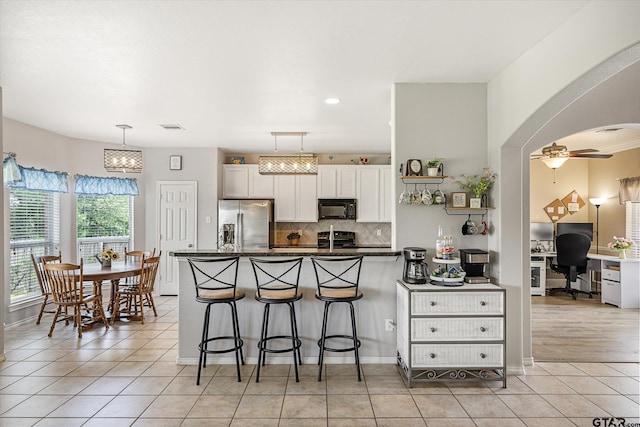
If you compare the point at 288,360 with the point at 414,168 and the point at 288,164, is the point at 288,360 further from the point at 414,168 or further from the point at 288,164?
the point at 288,164

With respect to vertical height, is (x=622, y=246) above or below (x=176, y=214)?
below

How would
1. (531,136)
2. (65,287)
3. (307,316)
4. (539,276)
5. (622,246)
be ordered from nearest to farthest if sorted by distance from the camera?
(531,136) → (307,316) → (65,287) → (622,246) → (539,276)

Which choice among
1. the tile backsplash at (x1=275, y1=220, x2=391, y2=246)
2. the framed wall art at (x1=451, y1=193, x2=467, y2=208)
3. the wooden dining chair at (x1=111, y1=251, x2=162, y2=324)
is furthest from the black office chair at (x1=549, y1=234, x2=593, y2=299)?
the wooden dining chair at (x1=111, y1=251, x2=162, y2=324)

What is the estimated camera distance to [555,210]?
299 inches

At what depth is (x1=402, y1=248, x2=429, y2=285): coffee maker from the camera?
3416 millimetres

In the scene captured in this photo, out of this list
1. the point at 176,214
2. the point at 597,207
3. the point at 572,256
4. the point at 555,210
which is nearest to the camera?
the point at 572,256

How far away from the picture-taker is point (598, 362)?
150 inches

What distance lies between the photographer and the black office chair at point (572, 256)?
263 inches

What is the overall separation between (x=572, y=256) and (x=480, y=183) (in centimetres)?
436

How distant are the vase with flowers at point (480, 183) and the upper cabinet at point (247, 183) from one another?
4054 mm

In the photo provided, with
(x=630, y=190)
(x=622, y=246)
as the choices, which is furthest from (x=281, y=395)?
(x=630, y=190)

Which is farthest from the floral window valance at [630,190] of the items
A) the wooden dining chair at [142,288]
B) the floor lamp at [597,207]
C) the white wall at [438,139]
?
the wooden dining chair at [142,288]

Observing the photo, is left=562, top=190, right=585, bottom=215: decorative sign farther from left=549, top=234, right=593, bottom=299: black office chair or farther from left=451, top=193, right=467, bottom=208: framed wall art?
left=451, top=193, right=467, bottom=208: framed wall art

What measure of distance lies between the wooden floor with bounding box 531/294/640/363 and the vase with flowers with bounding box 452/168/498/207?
1.71 meters
